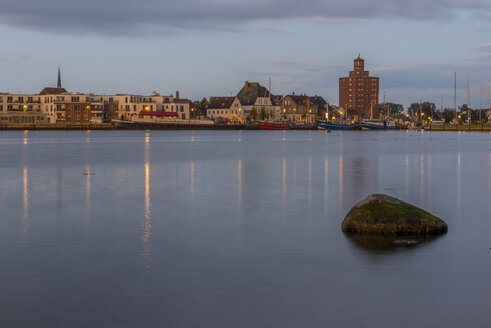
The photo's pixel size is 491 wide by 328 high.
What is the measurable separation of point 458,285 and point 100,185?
77.0ft

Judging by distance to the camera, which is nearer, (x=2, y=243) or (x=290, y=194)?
(x=2, y=243)

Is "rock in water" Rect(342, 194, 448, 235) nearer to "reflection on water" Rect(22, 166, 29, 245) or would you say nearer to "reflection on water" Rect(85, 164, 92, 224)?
"reflection on water" Rect(85, 164, 92, 224)

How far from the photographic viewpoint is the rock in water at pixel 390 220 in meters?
17.1

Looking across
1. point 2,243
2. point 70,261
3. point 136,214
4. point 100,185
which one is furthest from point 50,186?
point 70,261

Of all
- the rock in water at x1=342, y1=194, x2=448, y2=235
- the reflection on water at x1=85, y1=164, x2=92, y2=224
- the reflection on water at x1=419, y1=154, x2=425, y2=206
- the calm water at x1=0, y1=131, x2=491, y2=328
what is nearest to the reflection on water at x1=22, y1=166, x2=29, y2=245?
the calm water at x1=0, y1=131, x2=491, y2=328

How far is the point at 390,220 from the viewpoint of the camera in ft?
56.3

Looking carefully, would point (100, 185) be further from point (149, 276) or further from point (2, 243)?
point (149, 276)

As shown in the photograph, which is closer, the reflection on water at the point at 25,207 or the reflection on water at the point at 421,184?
the reflection on water at the point at 25,207

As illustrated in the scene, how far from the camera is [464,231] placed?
60.6 ft

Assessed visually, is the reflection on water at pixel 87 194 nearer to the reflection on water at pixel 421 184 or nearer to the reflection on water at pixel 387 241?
the reflection on water at pixel 387 241

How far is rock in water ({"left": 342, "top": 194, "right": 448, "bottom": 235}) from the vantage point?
56.1ft

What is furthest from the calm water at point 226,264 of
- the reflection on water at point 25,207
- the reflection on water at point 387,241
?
the reflection on water at point 387,241

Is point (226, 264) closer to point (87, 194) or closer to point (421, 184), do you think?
point (87, 194)

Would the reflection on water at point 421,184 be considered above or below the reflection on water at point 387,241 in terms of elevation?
above
